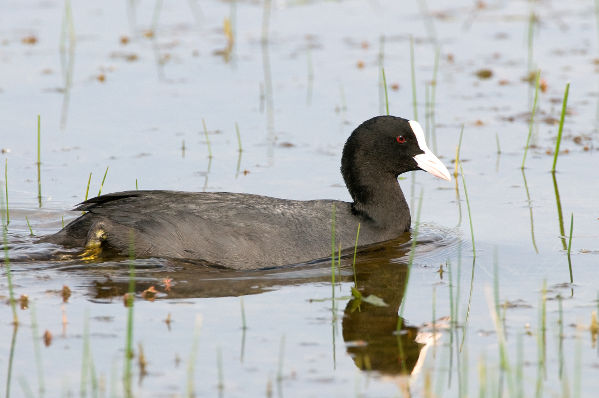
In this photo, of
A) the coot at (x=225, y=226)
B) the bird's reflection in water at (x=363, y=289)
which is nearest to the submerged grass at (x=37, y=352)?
the bird's reflection in water at (x=363, y=289)

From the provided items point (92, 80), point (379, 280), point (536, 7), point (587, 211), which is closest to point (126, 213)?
point (379, 280)

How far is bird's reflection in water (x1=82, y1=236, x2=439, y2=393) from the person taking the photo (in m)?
5.24

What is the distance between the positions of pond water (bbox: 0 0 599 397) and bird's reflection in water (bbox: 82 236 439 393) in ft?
0.07

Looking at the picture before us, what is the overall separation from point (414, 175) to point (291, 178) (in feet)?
3.84

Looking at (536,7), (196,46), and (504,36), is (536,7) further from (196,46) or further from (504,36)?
(196,46)

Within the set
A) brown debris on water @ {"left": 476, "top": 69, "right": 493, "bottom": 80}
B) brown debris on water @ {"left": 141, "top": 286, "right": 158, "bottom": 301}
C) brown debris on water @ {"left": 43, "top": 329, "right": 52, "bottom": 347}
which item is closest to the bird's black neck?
brown debris on water @ {"left": 141, "top": 286, "right": 158, "bottom": 301}

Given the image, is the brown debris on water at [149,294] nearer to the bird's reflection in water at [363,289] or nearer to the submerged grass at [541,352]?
the bird's reflection in water at [363,289]

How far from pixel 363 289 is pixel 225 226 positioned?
1006mm

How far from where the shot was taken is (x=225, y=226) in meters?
6.78

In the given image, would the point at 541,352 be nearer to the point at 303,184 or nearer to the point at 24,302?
the point at 24,302

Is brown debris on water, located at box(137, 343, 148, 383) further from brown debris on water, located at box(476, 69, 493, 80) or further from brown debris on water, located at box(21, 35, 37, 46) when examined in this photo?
brown debris on water, located at box(21, 35, 37, 46)

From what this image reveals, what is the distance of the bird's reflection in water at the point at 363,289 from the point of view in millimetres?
5238

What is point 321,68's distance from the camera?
1200 cm

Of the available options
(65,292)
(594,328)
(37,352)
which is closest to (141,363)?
(37,352)
